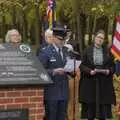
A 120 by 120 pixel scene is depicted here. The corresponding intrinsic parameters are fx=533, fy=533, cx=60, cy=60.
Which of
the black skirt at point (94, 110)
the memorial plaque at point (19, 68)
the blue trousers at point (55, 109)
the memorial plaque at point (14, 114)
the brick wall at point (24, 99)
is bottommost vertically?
the black skirt at point (94, 110)

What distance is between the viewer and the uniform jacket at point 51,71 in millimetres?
8758

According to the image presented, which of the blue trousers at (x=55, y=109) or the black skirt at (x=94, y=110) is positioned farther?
the black skirt at (x=94, y=110)

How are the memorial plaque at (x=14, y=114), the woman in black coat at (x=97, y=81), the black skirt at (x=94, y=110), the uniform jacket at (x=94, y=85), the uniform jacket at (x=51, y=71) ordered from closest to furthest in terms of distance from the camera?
the memorial plaque at (x=14, y=114) < the uniform jacket at (x=51, y=71) < the woman in black coat at (x=97, y=81) < the uniform jacket at (x=94, y=85) < the black skirt at (x=94, y=110)

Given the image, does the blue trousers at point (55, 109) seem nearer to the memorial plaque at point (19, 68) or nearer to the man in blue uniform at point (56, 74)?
the man in blue uniform at point (56, 74)

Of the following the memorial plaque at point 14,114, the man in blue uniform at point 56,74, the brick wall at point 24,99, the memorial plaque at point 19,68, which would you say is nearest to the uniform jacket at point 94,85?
the man in blue uniform at point 56,74

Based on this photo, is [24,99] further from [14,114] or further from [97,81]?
[97,81]

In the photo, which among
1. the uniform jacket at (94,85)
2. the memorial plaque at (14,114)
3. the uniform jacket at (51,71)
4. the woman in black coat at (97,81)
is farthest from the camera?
the uniform jacket at (94,85)

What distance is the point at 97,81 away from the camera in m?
10.1

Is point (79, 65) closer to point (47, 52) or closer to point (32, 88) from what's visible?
point (47, 52)

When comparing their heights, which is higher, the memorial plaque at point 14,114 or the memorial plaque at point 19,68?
the memorial plaque at point 19,68

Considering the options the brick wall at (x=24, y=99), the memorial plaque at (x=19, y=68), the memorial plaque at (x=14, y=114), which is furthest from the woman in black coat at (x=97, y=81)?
the memorial plaque at (x=14, y=114)

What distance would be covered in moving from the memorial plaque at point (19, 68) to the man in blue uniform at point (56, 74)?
947 millimetres

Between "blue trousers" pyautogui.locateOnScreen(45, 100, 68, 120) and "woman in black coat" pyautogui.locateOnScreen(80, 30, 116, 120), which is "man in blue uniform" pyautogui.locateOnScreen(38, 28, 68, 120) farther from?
"woman in black coat" pyautogui.locateOnScreen(80, 30, 116, 120)

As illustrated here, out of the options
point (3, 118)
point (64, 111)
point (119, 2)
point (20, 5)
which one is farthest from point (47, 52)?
point (20, 5)
